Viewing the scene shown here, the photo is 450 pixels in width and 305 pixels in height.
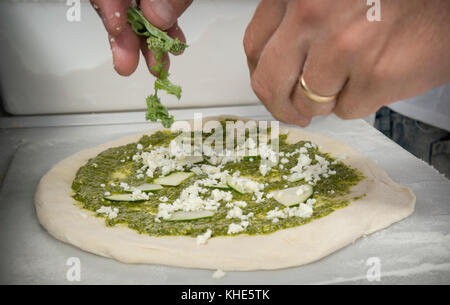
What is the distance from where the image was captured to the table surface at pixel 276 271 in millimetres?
1425

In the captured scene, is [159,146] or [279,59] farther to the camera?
[159,146]

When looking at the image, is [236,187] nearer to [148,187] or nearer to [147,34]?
[148,187]

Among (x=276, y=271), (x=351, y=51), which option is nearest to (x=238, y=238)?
(x=276, y=271)

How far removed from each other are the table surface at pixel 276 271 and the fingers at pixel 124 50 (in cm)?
64

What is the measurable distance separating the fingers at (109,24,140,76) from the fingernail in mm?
163

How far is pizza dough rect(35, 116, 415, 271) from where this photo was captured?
147 cm

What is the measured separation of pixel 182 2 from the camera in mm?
1617

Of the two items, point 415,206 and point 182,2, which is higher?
point 182,2

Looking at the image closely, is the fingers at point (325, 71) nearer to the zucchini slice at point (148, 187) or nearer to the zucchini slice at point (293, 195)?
the zucchini slice at point (293, 195)

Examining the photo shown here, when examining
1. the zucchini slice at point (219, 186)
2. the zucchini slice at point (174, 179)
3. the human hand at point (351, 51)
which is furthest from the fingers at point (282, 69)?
the zucchini slice at point (174, 179)

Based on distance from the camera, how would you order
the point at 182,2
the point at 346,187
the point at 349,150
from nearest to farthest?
the point at 182,2 → the point at 346,187 → the point at 349,150

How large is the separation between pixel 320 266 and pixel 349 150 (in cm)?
91

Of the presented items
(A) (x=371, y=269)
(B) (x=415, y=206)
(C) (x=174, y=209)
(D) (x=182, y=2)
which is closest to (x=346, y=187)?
(B) (x=415, y=206)

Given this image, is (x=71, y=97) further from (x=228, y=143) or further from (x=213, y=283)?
(x=213, y=283)
